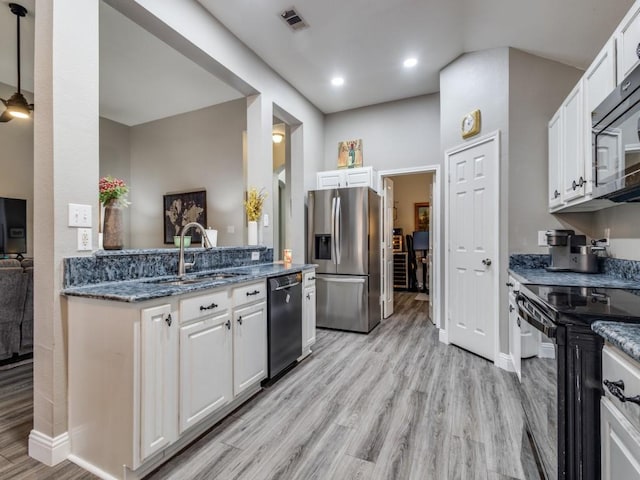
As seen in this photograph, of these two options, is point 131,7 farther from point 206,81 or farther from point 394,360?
point 394,360

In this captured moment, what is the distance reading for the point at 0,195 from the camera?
404 centimetres

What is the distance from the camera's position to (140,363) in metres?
1.42

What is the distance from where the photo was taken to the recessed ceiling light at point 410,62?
337cm

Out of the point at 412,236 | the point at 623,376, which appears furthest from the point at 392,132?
the point at 623,376

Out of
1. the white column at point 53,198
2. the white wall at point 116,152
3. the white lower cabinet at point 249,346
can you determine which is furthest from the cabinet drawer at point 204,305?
the white wall at point 116,152

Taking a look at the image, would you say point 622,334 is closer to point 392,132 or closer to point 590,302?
point 590,302

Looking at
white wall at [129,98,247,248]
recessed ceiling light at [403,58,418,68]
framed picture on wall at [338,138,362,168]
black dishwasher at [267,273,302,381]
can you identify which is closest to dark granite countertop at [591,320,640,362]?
black dishwasher at [267,273,302,381]

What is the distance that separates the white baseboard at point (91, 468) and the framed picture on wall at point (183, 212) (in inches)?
135

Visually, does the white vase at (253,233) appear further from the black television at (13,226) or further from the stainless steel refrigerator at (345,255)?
the black television at (13,226)

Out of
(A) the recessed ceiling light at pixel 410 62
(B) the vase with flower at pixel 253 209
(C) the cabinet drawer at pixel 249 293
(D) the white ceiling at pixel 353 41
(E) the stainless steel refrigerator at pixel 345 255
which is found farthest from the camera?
(E) the stainless steel refrigerator at pixel 345 255

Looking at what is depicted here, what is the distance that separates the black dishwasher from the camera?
96.0 inches

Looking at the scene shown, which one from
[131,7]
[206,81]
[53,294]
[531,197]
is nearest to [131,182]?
[206,81]

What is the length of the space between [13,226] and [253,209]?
3453 millimetres

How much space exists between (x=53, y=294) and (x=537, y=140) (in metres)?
3.79
